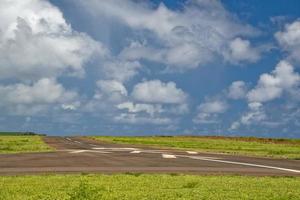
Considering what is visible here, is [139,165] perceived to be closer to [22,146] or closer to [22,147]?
[22,147]

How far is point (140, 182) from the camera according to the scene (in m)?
27.0

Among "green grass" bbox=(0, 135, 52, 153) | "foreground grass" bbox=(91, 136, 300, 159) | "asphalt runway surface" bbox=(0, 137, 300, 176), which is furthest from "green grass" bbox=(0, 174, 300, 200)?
"foreground grass" bbox=(91, 136, 300, 159)

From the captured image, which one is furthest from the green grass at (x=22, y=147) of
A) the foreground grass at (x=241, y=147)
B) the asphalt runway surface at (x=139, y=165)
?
the foreground grass at (x=241, y=147)

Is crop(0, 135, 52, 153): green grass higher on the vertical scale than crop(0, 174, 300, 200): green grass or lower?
higher

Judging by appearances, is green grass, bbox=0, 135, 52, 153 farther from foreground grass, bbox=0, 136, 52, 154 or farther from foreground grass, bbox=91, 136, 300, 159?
foreground grass, bbox=91, 136, 300, 159

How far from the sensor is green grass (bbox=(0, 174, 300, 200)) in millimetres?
20516

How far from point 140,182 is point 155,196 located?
241 inches

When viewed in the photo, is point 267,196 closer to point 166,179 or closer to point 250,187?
point 250,187

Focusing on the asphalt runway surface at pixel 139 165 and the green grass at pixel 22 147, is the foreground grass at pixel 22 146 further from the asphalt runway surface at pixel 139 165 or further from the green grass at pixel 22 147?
the asphalt runway surface at pixel 139 165

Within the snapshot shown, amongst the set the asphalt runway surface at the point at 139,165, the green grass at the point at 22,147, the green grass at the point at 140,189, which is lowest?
the green grass at the point at 140,189

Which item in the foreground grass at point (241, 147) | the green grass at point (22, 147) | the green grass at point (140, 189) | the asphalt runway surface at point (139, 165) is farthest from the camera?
the foreground grass at point (241, 147)

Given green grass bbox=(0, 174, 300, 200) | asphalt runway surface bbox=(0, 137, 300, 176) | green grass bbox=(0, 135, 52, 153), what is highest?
green grass bbox=(0, 135, 52, 153)

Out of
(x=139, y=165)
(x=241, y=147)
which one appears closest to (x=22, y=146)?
(x=241, y=147)

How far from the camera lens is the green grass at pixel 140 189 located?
808 inches
